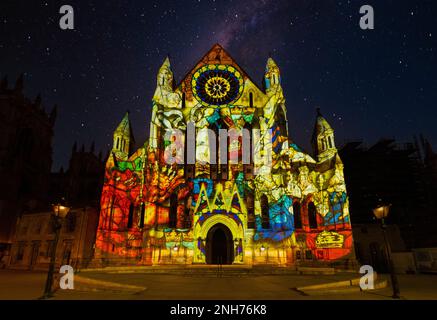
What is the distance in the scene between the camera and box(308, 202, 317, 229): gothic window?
27141mm

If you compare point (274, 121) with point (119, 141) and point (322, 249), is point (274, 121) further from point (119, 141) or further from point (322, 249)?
point (119, 141)

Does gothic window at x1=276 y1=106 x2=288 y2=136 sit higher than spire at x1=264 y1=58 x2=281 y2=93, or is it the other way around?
spire at x1=264 y1=58 x2=281 y2=93

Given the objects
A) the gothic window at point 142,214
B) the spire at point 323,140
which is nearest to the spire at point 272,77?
the spire at point 323,140

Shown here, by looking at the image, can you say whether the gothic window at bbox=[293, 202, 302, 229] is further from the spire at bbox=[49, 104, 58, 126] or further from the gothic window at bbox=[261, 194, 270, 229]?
the spire at bbox=[49, 104, 58, 126]

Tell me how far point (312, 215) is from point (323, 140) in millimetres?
8673

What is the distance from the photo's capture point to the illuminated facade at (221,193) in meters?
24.5

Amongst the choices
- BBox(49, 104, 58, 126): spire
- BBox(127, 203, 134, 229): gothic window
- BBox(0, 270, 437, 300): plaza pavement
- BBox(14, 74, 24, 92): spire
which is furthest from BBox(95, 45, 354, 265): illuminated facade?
BBox(49, 104, 58, 126): spire

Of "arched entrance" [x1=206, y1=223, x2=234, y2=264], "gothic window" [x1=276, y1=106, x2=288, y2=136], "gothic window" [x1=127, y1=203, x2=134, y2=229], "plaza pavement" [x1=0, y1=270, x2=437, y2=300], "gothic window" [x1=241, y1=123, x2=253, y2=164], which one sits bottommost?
"plaza pavement" [x1=0, y1=270, x2=437, y2=300]

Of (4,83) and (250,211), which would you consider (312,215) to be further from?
(4,83)

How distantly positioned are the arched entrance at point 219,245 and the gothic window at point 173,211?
144 inches

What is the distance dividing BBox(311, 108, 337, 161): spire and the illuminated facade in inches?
4.7

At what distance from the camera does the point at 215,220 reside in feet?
84.1

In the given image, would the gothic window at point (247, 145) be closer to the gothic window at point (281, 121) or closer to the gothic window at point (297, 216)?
the gothic window at point (281, 121)

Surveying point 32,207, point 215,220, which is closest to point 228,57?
point 215,220
